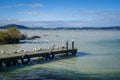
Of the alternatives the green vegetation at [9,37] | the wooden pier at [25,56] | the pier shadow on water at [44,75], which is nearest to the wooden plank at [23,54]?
the wooden pier at [25,56]

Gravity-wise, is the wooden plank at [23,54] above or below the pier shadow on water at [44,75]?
above

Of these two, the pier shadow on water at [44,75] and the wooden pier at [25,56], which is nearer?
the pier shadow on water at [44,75]

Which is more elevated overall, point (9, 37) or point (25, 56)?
point (9, 37)

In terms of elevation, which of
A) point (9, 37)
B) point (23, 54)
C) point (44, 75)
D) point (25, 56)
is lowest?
point (44, 75)

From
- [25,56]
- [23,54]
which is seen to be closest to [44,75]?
[25,56]

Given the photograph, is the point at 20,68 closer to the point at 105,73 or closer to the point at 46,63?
the point at 46,63

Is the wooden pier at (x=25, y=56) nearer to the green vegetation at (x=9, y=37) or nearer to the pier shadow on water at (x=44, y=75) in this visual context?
the pier shadow on water at (x=44, y=75)

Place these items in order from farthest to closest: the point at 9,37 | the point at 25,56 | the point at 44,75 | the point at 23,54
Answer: the point at 9,37 → the point at 23,54 → the point at 25,56 → the point at 44,75

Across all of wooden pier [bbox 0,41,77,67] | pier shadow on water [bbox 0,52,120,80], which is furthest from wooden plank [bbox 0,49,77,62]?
pier shadow on water [bbox 0,52,120,80]

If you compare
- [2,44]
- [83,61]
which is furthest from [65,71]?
[2,44]

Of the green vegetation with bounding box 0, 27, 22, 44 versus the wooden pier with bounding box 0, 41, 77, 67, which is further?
the green vegetation with bounding box 0, 27, 22, 44

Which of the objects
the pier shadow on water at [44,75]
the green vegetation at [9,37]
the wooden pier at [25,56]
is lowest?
the pier shadow on water at [44,75]

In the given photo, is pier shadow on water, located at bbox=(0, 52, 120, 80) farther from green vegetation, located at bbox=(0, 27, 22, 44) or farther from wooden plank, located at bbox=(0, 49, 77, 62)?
green vegetation, located at bbox=(0, 27, 22, 44)

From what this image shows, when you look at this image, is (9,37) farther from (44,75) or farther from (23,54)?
(44,75)
